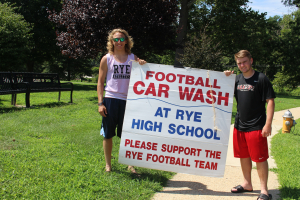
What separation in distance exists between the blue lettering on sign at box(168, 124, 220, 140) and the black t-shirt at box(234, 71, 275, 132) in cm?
35

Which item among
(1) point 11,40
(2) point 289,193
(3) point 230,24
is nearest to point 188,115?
(2) point 289,193

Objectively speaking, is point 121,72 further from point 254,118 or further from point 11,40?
point 11,40

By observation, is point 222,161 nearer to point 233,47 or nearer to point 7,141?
point 7,141

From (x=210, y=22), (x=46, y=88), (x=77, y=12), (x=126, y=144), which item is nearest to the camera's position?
(x=126, y=144)

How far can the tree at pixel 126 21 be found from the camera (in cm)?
1048

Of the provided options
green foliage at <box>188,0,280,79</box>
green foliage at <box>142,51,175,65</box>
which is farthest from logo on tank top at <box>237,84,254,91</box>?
green foliage at <box>188,0,280,79</box>

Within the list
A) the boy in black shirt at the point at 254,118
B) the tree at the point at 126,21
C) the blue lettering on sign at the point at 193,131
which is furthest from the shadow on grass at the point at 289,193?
the tree at the point at 126,21

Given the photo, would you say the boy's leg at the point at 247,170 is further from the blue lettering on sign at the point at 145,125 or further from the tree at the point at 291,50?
the tree at the point at 291,50

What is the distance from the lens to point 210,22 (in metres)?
20.9

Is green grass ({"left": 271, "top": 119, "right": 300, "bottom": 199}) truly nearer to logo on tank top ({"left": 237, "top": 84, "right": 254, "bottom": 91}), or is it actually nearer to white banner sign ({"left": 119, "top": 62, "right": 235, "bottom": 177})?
white banner sign ({"left": 119, "top": 62, "right": 235, "bottom": 177})

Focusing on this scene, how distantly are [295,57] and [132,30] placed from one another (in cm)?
2836

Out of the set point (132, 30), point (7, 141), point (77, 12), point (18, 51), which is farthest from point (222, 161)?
point (18, 51)

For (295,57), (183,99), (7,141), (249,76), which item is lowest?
(7,141)

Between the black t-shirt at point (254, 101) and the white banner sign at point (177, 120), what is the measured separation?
0.23 meters
